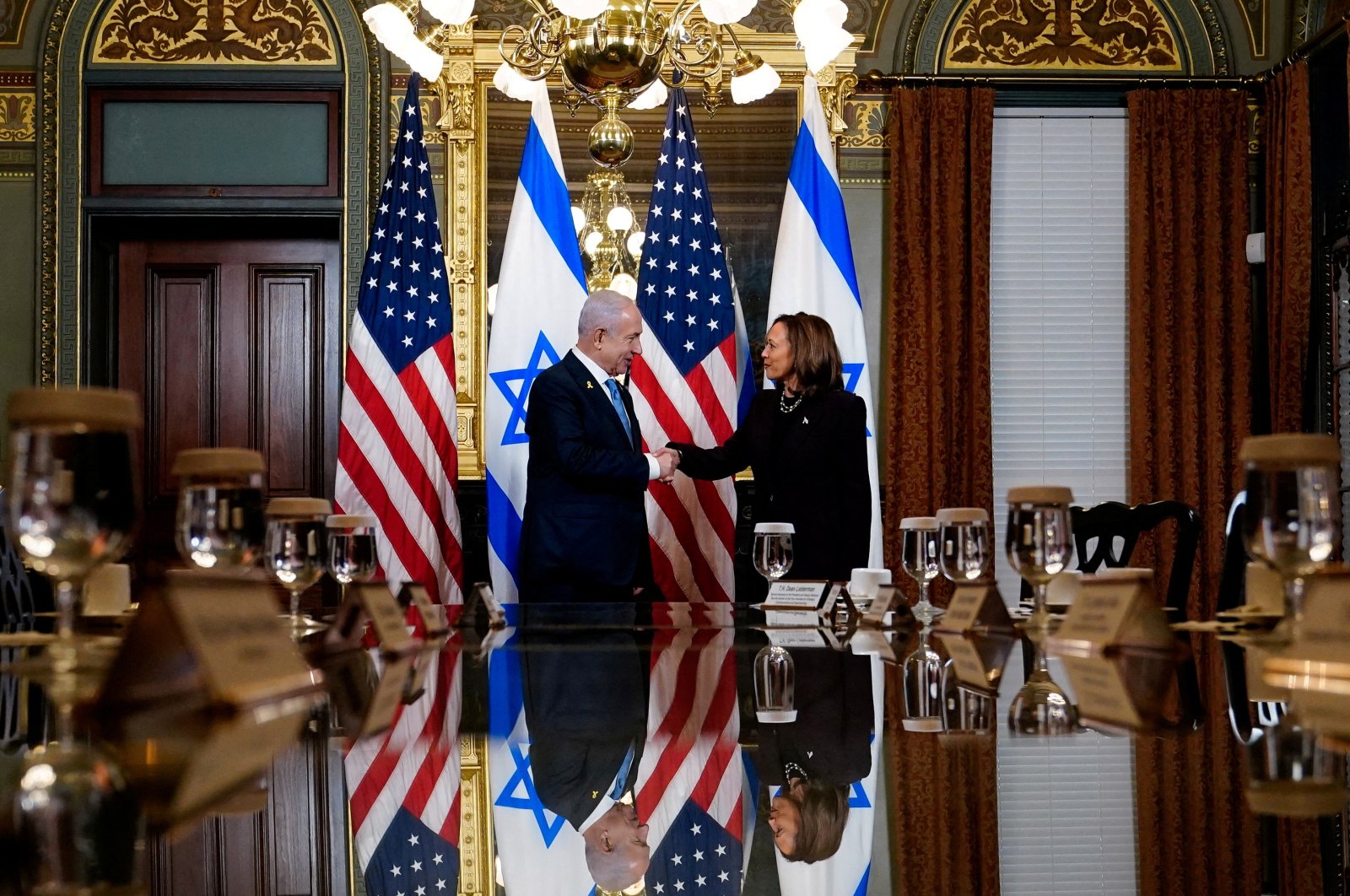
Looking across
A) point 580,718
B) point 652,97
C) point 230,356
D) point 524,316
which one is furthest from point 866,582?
point 230,356

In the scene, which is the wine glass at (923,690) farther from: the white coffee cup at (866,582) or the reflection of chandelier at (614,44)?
the reflection of chandelier at (614,44)

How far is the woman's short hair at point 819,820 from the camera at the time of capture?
724 mm

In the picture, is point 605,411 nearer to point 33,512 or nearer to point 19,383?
point 19,383

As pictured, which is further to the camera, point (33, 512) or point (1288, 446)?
point (1288, 446)

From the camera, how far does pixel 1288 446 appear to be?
1325 millimetres

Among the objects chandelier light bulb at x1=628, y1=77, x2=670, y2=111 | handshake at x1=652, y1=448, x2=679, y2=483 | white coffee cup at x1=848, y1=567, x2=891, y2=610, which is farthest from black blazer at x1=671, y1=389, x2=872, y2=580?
white coffee cup at x1=848, y1=567, x2=891, y2=610

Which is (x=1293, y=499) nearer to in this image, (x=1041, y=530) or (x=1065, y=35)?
(x=1041, y=530)

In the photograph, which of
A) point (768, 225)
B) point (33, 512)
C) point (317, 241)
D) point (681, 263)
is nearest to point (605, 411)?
point (681, 263)

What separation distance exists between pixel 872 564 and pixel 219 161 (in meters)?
3.03

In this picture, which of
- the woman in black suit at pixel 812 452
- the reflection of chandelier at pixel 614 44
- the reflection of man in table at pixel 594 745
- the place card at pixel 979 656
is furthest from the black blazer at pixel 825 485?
the reflection of man in table at pixel 594 745

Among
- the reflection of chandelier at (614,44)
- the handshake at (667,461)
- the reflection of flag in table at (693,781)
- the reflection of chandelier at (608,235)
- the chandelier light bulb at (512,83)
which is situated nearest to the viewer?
the reflection of flag in table at (693,781)

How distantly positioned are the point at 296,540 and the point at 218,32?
448 cm

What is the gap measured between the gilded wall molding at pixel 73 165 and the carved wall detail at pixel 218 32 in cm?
8

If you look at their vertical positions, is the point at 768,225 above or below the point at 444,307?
above
